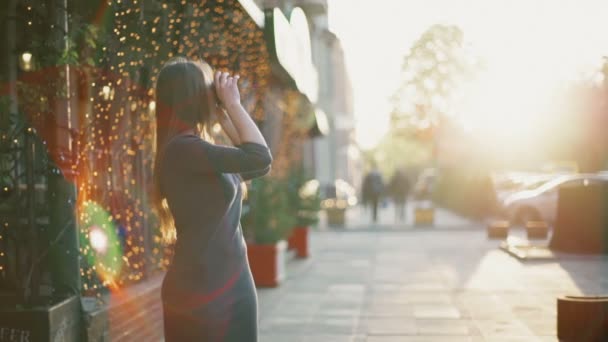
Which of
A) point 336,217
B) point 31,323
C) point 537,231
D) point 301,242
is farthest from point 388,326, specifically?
A: point 336,217

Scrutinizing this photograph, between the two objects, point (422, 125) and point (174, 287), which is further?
point (422, 125)

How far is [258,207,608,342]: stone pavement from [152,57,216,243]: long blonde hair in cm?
485

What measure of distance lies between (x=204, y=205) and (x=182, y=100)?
1.41 feet

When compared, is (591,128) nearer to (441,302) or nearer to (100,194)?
(441,302)

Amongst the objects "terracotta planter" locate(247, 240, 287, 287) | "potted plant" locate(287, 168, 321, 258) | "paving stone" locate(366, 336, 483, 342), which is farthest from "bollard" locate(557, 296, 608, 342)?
"potted plant" locate(287, 168, 321, 258)

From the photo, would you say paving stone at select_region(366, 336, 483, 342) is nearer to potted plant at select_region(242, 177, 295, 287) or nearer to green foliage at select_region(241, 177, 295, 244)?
potted plant at select_region(242, 177, 295, 287)

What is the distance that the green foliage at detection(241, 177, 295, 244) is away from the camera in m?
12.0

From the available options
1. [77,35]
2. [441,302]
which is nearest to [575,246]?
[441,302]

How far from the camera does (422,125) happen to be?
43.9 m

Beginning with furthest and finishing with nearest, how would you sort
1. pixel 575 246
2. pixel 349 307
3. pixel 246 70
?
pixel 575 246, pixel 246 70, pixel 349 307

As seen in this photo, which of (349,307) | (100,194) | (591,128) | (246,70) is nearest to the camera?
(100,194)

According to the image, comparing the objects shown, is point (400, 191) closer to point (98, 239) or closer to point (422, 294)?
point (422, 294)

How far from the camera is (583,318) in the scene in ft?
24.5

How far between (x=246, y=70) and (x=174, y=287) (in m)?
8.22
